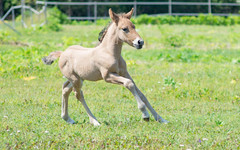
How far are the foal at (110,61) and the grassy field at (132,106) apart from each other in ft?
1.78

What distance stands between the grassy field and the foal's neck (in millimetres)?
1235

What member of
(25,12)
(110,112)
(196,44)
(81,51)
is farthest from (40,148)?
(25,12)

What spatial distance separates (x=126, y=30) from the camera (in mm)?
6598

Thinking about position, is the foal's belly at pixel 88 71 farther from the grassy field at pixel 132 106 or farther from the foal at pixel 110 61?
the grassy field at pixel 132 106

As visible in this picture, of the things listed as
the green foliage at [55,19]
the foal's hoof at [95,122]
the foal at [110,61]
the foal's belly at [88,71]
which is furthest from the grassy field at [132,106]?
the green foliage at [55,19]

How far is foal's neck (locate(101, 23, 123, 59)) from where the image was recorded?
6764 mm

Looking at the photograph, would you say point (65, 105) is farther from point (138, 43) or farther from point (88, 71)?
point (138, 43)

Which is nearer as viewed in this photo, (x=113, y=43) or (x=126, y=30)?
(x=126, y=30)

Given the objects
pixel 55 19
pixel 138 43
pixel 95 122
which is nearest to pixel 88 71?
pixel 95 122

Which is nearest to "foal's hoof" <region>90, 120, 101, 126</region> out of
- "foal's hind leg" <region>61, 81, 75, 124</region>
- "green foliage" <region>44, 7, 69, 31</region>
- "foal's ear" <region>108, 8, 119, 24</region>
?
"foal's hind leg" <region>61, 81, 75, 124</region>

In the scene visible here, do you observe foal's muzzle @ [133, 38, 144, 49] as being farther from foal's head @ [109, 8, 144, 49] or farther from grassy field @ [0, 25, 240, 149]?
grassy field @ [0, 25, 240, 149]

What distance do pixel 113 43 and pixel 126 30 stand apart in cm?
34

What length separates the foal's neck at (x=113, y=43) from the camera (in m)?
6.76

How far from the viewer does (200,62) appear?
15094 mm
